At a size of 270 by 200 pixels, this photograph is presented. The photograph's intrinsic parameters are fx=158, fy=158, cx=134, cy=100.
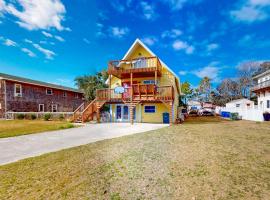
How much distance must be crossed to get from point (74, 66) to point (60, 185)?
119ft

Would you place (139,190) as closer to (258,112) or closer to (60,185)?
(60,185)

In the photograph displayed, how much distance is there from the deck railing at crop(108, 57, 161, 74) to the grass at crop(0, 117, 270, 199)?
444 inches

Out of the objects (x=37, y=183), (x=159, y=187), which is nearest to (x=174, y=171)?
(x=159, y=187)

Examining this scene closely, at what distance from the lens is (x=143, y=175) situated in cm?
389

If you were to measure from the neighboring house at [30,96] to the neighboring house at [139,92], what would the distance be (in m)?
11.4

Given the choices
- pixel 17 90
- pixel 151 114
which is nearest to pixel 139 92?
pixel 151 114

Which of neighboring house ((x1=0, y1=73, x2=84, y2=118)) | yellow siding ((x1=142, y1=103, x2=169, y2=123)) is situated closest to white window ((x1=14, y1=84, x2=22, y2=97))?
neighboring house ((x1=0, y1=73, x2=84, y2=118))

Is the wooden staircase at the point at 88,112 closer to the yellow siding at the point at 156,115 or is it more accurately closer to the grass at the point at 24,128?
the grass at the point at 24,128

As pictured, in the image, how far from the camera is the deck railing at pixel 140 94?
1505 cm

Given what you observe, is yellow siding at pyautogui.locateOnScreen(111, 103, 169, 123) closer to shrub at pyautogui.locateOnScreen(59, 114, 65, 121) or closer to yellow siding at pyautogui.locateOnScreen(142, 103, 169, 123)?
yellow siding at pyautogui.locateOnScreen(142, 103, 169, 123)

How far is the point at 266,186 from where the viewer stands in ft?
10.9

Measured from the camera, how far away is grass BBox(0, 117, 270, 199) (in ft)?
10.4

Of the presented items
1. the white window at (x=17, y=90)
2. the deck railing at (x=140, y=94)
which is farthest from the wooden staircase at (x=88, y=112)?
the white window at (x=17, y=90)

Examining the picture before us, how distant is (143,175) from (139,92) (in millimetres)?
12156
